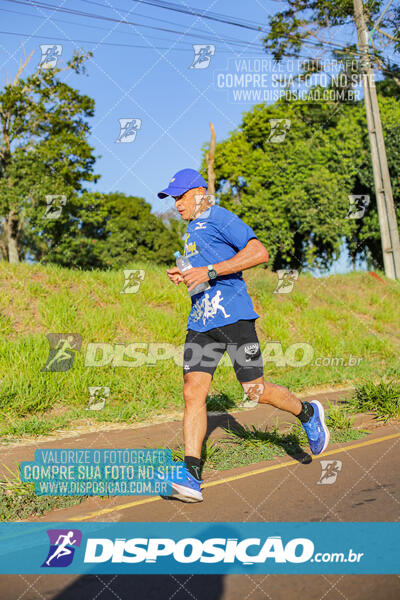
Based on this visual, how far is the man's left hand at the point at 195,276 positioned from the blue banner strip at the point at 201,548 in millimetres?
1648

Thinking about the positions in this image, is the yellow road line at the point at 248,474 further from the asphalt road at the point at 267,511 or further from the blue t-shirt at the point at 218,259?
the blue t-shirt at the point at 218,259

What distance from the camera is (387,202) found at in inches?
699

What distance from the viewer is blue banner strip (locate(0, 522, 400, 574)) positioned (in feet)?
10.4

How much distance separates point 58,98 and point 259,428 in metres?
26.6

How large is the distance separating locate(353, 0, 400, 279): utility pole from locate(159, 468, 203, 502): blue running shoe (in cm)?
1475

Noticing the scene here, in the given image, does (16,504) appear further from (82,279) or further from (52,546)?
(82,279)

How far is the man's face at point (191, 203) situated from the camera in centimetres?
457

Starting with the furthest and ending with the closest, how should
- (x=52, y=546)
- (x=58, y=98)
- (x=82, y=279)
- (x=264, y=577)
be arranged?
(x=58, y=98)
(x=82, y=279)
(x=52, y=546)
(x=264, y=577)

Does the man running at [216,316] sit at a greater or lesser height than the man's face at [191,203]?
lesser

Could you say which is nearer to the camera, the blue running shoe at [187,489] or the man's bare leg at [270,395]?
the blue running shoe at [187,489]

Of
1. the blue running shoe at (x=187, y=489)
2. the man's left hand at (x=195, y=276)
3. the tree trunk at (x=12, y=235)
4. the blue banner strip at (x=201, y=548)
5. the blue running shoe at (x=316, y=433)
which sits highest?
the tree trunk at (x=12, y=235)

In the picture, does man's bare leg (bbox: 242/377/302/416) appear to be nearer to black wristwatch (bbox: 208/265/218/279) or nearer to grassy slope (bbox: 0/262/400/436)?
black wristwatch (bbox: 208/265/218/279)

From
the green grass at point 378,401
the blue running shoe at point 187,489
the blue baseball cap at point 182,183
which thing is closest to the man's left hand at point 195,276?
the blue baseball cap at point 182,183

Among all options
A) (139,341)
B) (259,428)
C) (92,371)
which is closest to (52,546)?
(259,428)
